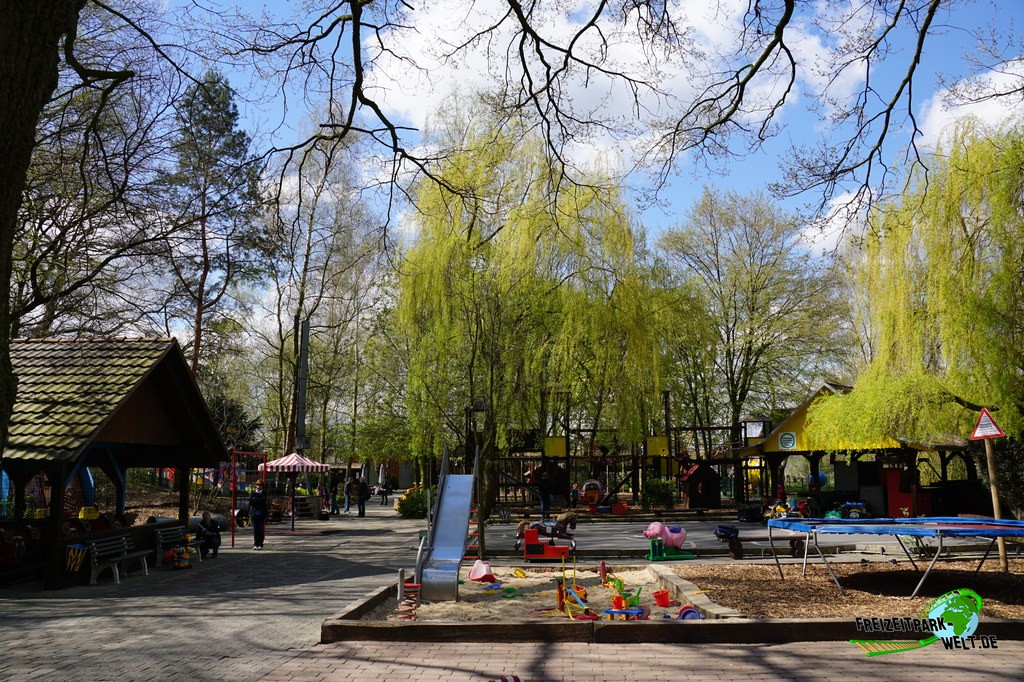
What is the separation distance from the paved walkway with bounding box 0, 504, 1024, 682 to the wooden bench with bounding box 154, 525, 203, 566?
12.2 feet

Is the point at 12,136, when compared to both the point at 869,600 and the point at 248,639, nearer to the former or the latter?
the point at 248,639

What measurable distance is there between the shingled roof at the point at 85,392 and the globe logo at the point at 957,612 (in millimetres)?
11910

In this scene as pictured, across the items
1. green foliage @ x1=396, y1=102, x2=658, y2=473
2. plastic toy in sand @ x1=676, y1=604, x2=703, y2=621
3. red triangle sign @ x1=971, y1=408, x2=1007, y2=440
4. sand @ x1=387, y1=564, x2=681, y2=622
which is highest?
green foliage @ x1=396, y1=102, x2=658, y2=473

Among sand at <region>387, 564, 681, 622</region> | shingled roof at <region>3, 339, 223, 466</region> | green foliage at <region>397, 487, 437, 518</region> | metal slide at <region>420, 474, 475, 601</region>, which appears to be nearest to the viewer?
sand at <region>387, 564, 681, 622</region>

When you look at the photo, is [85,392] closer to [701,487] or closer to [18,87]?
[18,87]

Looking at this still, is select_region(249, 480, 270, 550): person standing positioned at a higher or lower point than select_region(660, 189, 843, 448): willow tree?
lower

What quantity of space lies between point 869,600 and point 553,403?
2092cm

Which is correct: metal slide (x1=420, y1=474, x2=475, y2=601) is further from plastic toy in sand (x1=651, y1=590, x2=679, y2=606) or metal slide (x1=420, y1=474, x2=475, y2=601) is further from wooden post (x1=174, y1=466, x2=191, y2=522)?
wooden post (x1=174, y1=466, x2=191, y2=522)

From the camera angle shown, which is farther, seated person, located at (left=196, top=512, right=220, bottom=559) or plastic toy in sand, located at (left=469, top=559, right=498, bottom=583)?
seated person, located at (left=196, top=512, right=220, bottom=559)

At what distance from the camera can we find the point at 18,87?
393 centimetres

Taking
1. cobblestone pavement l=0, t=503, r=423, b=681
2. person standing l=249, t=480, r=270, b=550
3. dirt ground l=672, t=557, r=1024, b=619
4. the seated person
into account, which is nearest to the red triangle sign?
dirt ground l=672, t=557, r=1024, b=619

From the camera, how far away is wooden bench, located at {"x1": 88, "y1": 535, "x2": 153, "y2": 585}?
13.2 metres

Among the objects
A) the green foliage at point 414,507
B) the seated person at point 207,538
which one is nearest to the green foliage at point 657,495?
the green foliage at point 414,507

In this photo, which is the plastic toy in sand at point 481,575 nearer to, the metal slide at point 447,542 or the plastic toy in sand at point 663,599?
the metal slide at point 447,542
